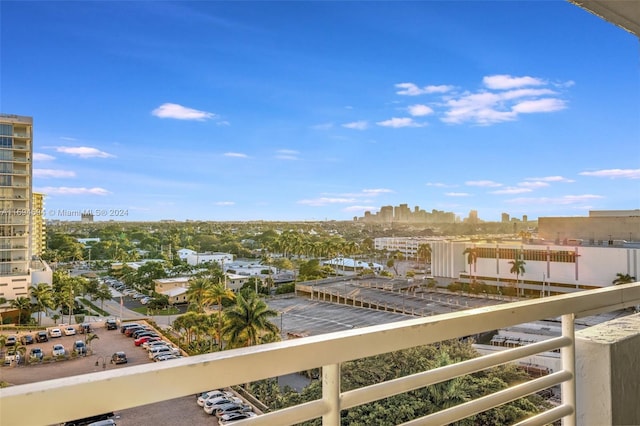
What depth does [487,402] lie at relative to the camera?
2.44ft

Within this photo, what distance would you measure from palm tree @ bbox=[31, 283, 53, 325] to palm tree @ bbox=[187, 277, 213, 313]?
155 cm

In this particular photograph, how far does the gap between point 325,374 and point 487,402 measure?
1.19ft

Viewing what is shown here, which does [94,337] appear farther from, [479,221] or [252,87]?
[479,221]

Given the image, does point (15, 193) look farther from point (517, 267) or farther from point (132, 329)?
point (517, 267)

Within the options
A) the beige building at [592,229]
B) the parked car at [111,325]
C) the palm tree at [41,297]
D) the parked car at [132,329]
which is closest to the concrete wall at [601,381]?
the parked car at [132,329]

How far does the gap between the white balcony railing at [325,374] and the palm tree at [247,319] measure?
3.68 metres

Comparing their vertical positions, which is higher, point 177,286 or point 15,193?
point 15,193

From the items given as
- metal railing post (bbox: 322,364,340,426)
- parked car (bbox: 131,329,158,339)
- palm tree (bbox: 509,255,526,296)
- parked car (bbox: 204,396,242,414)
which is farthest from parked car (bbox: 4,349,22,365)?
palm tree (bbox: 509,255,526,296)

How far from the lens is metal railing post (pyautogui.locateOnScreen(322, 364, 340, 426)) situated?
0.56m

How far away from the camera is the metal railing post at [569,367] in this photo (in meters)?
0.96

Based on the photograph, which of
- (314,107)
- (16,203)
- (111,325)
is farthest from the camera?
(314,107)

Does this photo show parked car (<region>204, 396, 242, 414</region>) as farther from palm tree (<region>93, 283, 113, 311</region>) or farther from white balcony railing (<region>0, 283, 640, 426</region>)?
palm tree (<region>93, 283, 113, 311</region>)

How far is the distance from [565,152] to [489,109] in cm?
162

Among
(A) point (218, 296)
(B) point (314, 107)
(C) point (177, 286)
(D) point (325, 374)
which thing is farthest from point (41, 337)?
(D) point (325, 374)
